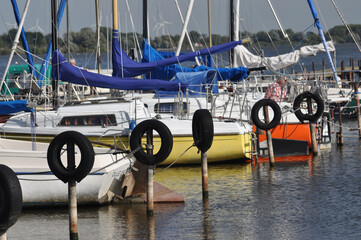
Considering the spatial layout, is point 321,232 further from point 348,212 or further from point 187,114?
point 187,114

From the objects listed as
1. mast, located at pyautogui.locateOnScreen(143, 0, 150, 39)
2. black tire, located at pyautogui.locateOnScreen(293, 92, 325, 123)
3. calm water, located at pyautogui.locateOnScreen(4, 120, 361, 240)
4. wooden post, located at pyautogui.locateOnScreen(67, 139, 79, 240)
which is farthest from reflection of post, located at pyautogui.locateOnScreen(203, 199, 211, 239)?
mast, located at pyautogui.locateOnScreen(143, 0, 150, 39)

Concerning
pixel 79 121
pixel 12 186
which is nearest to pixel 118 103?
pixel 79 121

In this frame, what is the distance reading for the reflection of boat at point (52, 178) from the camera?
58.2ft

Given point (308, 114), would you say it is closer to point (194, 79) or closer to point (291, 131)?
point (291, 131)

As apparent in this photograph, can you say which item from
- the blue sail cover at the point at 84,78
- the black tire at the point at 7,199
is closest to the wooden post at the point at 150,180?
the black tire at the point at 7,199

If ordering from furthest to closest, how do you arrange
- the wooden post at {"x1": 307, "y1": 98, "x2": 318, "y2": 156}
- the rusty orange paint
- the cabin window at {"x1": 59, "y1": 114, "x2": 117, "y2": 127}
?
1. the rusty orange paint
2. the wooden post at {"x1": 307, "y1": 98, "x2": 318, "y2": 156}
3. the cabin window at {"x1": 59, "y1": 114, "x2": 117, "y2": 127}

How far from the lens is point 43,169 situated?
17.7 m

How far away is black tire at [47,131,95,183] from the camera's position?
15.0 m

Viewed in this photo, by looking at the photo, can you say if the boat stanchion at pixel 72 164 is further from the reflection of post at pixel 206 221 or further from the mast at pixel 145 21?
the mast at pixel 145 21

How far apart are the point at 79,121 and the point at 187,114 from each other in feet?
13.9

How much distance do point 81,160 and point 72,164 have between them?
209 millimetres

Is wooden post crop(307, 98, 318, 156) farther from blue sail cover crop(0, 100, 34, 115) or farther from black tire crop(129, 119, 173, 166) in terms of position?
black tire crop(129, 119, 173, 166)

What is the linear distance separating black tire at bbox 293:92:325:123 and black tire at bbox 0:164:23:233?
51.3ft

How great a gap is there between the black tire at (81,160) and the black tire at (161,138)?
2.14 m
